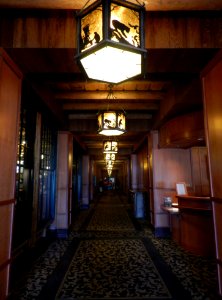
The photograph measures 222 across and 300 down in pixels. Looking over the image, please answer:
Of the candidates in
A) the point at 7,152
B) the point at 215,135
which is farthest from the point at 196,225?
the point at 7,152

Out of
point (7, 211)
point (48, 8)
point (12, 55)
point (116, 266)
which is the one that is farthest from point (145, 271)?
point (48, 8)

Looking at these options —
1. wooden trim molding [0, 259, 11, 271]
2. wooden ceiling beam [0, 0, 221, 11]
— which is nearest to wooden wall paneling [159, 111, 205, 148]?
wooden ceiling beam [0, 0, 221, 11]

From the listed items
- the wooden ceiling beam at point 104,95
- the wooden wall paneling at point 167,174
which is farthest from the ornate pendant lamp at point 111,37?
the wooden wall paneling at point 167,174

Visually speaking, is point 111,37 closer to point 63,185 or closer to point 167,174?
point 63,185

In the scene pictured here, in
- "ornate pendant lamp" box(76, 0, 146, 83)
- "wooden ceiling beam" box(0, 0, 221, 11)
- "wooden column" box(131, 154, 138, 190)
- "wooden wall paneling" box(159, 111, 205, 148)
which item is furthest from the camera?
"wooden column" box(131, 154, 138, 190)

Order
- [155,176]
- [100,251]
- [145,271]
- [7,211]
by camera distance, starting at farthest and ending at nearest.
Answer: [155,176] → [100,251] → [145,271] → [7,211]

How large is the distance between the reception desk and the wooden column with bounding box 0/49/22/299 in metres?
3.80

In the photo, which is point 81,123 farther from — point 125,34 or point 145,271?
point 125,34

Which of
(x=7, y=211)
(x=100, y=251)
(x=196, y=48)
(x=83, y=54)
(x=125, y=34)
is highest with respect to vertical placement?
(x=196, y=48)

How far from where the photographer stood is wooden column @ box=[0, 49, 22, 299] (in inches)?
98.8

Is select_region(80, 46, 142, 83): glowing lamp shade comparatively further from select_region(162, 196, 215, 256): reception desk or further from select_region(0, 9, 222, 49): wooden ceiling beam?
select_region(162, 196, 215, 256): reception desk

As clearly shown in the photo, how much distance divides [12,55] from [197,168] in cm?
616

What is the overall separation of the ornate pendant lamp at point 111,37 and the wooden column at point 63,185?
4.97 metres

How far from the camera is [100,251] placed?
4.74 meters
